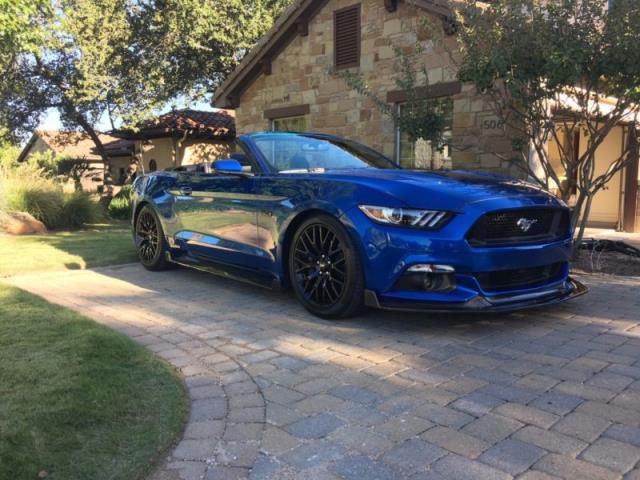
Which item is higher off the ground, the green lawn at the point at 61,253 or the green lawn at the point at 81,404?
the green lawn at the point at 61,253

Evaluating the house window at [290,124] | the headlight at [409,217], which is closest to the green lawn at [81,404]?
the headlight at [409,217]

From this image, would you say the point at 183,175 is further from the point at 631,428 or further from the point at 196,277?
the point at 631,428

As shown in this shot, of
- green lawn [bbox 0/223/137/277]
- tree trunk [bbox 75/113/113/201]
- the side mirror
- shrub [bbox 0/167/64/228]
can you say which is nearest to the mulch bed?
the side mirror

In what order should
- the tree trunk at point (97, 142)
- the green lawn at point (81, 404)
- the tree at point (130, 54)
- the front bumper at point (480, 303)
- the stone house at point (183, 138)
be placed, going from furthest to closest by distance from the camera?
the stone house at point (183, 138)
the tree trunk at point (97, 142)
the tree at point (130, 54)
the front bumper at point (480, 303)
the green lawn at point (81, 404)

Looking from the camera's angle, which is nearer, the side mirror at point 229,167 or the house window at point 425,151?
the side mirror at point 229,167

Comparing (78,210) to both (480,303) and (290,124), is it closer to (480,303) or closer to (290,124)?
(290,124)

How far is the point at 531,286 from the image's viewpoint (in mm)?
4316

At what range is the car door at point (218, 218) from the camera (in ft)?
17.2

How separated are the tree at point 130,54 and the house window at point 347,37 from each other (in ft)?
17.7

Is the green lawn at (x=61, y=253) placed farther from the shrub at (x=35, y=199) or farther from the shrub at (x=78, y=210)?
the shrub at (x=78, y=210)

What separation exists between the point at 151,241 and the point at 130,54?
12.0 metres

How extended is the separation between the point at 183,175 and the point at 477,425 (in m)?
4.60

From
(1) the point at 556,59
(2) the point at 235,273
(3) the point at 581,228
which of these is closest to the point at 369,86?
(3) the point at 581,228

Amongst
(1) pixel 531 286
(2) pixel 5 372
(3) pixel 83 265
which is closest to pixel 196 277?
(3) pixel 83 265
